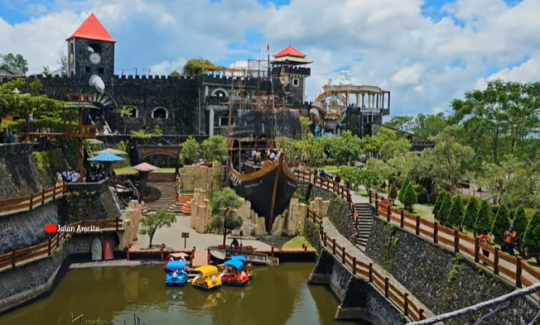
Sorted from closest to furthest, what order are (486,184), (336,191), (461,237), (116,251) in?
(461,237) → (116,251) → (486,184) → (336,191)

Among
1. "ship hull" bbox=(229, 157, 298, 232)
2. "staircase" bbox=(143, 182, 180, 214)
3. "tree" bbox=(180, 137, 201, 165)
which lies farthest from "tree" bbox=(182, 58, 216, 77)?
"ship hull" bbox=(229, 157, 298, 232)

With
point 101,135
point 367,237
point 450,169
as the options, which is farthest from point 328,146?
point 367,237

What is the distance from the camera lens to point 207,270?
19547mm

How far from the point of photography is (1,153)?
2048 centimetres

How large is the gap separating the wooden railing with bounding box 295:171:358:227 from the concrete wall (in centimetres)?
1135

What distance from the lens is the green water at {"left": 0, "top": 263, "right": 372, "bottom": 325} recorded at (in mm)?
16594

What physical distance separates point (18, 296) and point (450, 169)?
827 inches

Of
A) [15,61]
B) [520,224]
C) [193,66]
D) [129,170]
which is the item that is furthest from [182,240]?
[15,61]

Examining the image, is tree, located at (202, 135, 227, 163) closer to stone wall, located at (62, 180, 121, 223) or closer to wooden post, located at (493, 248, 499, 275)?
stone wall, located at (62, 180, 121, 223)

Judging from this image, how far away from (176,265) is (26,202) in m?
5.69

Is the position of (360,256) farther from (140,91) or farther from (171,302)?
(140,91)

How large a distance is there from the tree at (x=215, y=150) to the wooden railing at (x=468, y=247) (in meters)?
18.9

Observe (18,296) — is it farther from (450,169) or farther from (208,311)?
(450,169)

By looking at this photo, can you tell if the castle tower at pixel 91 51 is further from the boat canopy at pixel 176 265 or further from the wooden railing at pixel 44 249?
the boat canopy at pixel 176 265
